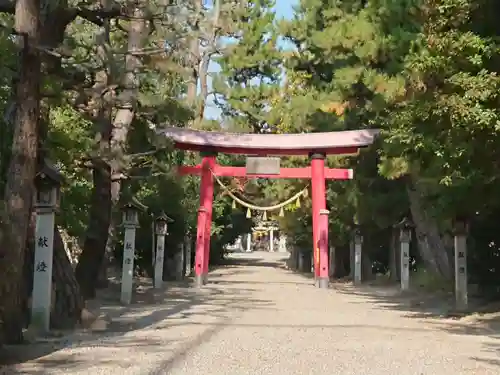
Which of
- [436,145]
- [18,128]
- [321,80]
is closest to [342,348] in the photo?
[436,145]

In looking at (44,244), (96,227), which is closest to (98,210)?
(96,227)

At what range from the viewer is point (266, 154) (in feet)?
70.4

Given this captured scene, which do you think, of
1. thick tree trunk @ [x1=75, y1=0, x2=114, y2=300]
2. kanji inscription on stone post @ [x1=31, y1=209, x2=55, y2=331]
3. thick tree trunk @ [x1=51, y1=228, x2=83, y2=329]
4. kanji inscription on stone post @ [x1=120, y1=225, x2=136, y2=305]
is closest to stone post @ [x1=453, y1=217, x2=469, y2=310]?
kanji inscription on stone post @ [x1=120, y1=225, x2=136, y2=305]

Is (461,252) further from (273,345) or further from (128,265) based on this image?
(128,265)

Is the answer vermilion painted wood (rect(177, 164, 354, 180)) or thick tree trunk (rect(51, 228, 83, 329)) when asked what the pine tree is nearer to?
vermilion painted wood (rect(177, 164, 354, 180))

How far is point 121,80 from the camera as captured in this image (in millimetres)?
10023

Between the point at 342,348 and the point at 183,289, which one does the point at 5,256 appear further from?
the point at 183,289

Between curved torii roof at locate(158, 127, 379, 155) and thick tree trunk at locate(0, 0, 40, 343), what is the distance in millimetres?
12048

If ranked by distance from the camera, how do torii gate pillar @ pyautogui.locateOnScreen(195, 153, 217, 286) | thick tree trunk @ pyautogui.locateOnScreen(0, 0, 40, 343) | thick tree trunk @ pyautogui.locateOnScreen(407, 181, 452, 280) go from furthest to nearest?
1. torii gate pillar @ pyautogui.locateOnScreen(195, 153, 217, 286)
2. thick tree trunk @ pyautogui.locateOnScreen(407, 181, 452, 280)
3. thick tree trunk @ pyautogui.locateOnScreen(0, 0, 40, 343)

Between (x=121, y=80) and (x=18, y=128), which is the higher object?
(x=121, y=80)

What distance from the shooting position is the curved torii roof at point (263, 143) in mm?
20328

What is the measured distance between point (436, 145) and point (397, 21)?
414 centimetres

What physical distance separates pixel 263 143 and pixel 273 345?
12.9m

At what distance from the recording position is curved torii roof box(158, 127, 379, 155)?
2033cm
